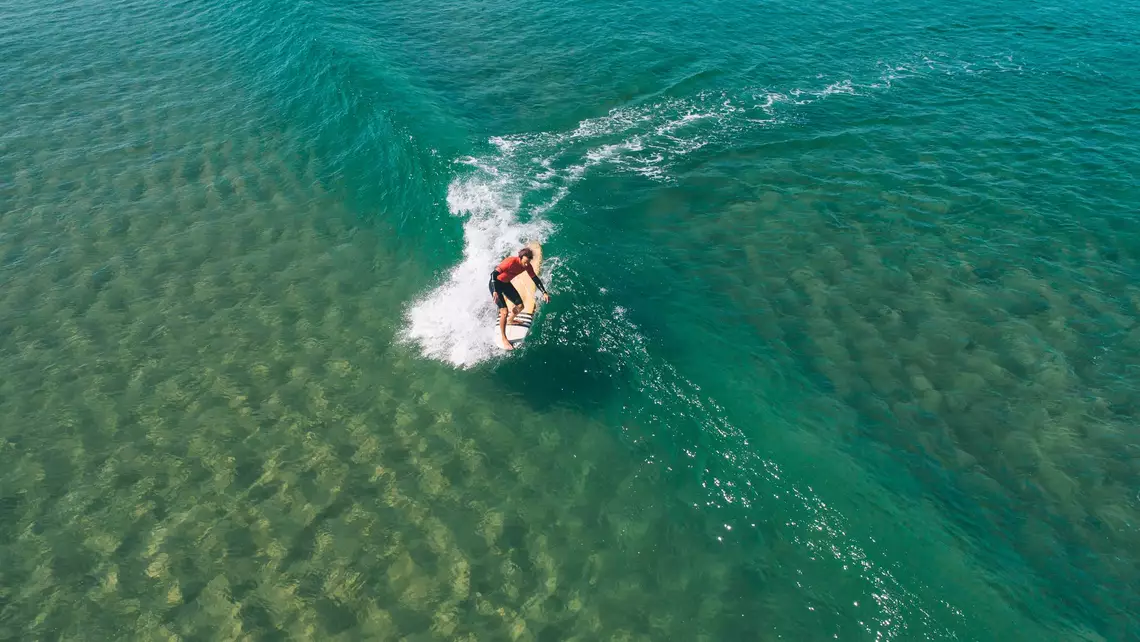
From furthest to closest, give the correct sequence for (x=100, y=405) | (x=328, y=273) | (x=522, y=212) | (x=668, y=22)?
(x=668, y=22), (x=522, y=212), (x=328, y=273), (x=100, y=405)

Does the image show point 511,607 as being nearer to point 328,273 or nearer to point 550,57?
point 328,273

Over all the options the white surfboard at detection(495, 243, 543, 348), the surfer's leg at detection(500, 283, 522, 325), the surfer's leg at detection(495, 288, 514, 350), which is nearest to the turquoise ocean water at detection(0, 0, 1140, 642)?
the surfer's leg at detection(495, 288, 514, 350)

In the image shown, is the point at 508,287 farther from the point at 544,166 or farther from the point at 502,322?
the point at 544,166

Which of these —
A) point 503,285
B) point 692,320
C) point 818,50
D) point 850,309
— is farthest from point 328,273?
point 818,50

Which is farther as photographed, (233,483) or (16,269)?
(16,269)

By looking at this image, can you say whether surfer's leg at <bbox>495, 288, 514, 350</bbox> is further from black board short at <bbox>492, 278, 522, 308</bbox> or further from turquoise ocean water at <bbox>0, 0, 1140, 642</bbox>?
turquoise ocean water at <bbox>0, 0, 1140, 642</bbox>
